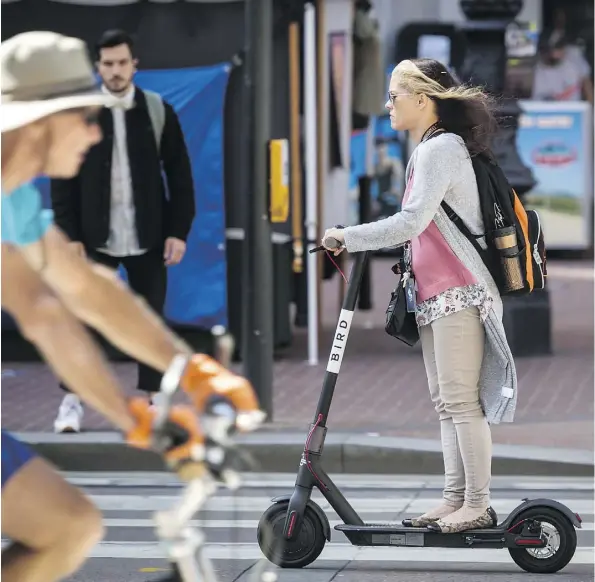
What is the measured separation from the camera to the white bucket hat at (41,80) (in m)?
2.95

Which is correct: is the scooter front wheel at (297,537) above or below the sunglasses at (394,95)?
below

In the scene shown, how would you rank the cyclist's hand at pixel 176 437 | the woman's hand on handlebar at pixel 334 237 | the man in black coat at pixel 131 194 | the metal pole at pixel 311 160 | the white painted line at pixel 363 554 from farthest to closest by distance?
1. the metal pole at pixel 311 160
2. the man in black coat at pixel 131 194
3. the white painted line at pixel 363 554
4. the woman's hand on handlebar at pixel 334 237
5. the cyclist's hand at pixel 176 437

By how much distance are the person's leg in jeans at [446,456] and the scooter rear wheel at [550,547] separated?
0.82 ft

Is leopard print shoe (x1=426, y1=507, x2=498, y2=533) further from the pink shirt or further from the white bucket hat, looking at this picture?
the white bucket hat

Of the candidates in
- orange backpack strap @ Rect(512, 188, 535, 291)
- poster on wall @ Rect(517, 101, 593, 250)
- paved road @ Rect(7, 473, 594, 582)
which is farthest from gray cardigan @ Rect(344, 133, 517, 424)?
poster on wall @ Rect(517, 101, 593, 250)

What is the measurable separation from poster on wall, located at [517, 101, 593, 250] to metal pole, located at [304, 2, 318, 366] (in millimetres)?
10503

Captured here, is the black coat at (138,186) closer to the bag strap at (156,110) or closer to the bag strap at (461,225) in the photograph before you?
the bag strap at (156,110)

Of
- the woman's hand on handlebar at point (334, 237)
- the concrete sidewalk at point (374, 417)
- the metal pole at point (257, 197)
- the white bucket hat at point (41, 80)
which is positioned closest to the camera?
the white bucket hat at point (41, 80)

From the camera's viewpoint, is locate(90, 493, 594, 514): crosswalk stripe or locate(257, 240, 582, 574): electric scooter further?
locate(90, 493, 594, 514): crosswalk stripe

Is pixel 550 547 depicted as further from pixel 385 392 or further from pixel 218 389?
pixel 385 392

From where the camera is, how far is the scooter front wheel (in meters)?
5.53

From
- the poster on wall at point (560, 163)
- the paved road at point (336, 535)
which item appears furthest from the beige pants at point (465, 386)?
the poster on wall at point (560, 163)

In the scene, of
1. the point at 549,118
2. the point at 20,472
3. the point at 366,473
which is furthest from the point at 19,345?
the point at 549,118

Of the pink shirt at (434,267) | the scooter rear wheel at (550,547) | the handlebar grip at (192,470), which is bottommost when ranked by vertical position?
the scooter rear wheel at (550,547)
